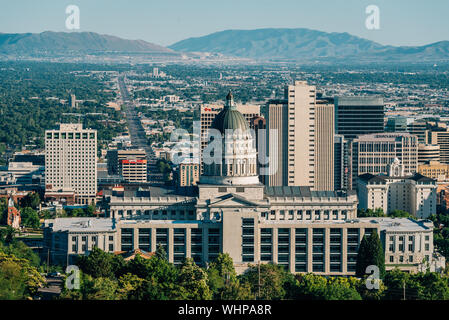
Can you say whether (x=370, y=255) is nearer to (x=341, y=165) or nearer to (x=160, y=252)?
(x=160, y=252)

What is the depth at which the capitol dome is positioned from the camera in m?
102

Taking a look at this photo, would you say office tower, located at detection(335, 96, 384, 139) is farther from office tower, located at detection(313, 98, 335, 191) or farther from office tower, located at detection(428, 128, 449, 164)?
office tower, located at detection(313, 98, 335, 191)

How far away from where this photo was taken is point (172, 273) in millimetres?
79750

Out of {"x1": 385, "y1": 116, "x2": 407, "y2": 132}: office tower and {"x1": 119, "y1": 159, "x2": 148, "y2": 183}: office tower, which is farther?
{"x1": 385, "y1": 116, "x2": 407, "y2": 132}: office tower

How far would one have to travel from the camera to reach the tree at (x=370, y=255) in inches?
3388

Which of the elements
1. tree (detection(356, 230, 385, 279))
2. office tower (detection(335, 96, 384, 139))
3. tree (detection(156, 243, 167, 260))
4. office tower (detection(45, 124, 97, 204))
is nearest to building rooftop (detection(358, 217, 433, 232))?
tree (detection(356, 230, 385, 279))

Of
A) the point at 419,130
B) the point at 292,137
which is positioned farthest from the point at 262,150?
the point at 419,130

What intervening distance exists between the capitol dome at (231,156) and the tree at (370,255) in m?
16.8

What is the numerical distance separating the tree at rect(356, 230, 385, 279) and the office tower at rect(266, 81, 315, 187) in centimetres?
4536

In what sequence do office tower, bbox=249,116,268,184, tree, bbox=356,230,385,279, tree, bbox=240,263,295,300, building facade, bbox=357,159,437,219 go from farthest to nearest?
office tower, bbox=249,116,268,184 → building facade, bbox=357,159,437,219 → tree, bbox=356,230,385,279 → tree, bbox=240,263,295,300

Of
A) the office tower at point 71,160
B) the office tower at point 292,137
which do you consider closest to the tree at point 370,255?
the office tower at point 292,137
